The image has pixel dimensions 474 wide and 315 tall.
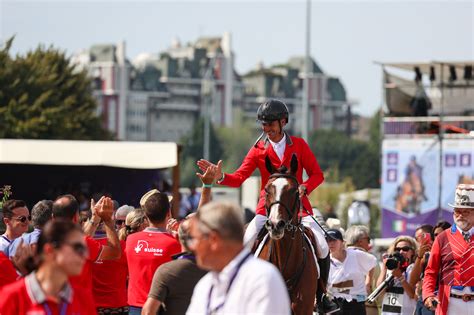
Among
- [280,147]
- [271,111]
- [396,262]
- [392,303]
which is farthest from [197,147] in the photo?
[271,111]

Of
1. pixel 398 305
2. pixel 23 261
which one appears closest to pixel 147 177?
pixel 398 305

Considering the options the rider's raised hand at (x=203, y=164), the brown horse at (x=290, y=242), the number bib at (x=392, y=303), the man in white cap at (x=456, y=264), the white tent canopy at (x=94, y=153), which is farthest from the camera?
the white tent canopy at (x=94, y=153)

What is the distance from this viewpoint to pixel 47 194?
23.6 m

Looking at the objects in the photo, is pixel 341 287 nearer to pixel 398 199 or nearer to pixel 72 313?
pixel 72 313

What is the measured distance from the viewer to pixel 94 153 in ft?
73.5

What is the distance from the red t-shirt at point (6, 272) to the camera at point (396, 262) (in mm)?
6548

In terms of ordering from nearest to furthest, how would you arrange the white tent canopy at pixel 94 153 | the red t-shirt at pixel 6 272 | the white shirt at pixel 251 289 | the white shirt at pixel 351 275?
the white shirt at pixel 251 289 → the red t-shirt at pixel 6 272 → the white shirt at pixel 351 275 → the white tent canopy at pixel 94 153

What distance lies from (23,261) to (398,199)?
1164 inches

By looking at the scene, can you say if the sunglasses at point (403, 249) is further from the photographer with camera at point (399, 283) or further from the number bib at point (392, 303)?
the number bib at point (392, 303)

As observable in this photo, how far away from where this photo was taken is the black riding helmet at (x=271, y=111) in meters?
12.4

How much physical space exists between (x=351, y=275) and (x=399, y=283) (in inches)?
32.7

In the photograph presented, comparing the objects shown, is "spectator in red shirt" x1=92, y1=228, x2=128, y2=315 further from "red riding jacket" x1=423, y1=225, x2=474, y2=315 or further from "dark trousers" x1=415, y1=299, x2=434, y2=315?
"dark trousers" x1=415, y1=299, x2=434, y2=315

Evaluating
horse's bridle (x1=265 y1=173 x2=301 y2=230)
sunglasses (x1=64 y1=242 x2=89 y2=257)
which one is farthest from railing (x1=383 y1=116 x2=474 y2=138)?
sunglasses (x1=64 y1=242 x2=89 y2=257)

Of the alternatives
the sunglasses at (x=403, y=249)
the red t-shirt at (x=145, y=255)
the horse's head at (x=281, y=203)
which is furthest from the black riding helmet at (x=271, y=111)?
the sunglasses at (x=403, y=249)
